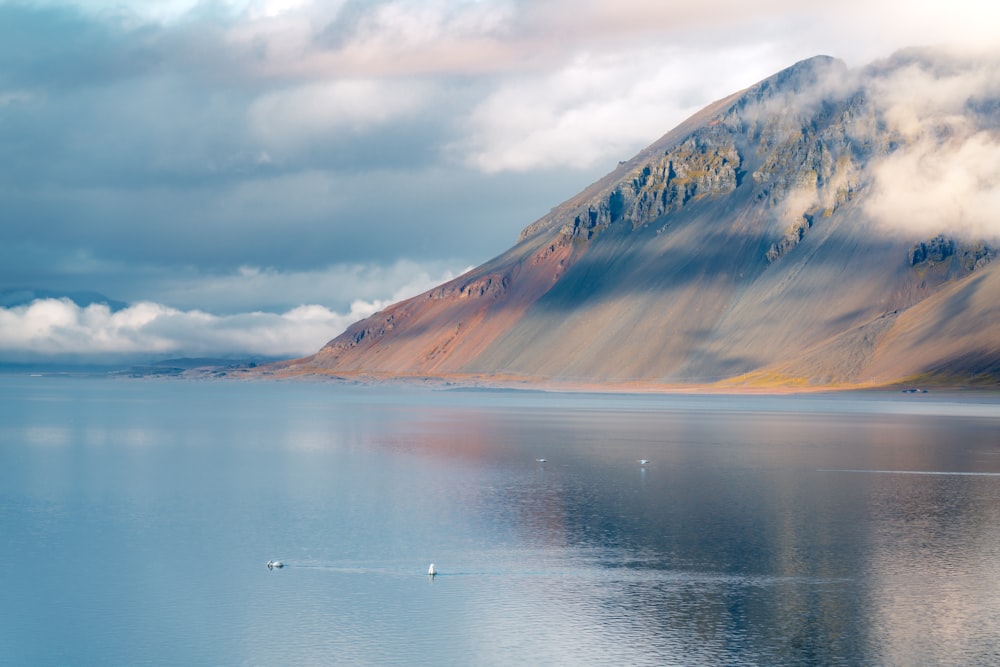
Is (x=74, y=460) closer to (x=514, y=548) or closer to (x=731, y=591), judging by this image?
(x=514, y=548)

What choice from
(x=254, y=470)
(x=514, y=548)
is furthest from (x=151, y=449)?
(x=514, y=548)

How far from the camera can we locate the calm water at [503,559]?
40156 mm

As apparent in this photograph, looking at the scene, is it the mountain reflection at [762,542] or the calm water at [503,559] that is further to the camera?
the mountain reflection at [762,542]

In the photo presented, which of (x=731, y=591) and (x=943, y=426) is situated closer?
(x=731, y=591)

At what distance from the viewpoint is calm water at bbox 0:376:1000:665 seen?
40.2m

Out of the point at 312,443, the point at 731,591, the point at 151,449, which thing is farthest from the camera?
the point at 312,443

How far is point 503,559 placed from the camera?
54219 millimetres

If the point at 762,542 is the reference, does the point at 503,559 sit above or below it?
above

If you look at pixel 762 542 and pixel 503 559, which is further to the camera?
pixel 762 542

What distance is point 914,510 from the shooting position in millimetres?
70562

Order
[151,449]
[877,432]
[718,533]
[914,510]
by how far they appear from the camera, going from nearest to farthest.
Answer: [718,533]
[914,510]
[151,449]
[877,432]

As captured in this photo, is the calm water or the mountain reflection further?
the mountain reflection

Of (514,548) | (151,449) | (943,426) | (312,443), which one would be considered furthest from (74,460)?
(943,426)

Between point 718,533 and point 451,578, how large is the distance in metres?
18.4
